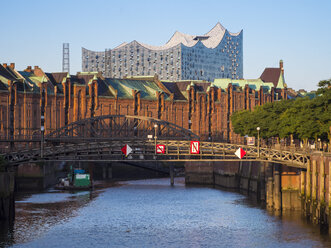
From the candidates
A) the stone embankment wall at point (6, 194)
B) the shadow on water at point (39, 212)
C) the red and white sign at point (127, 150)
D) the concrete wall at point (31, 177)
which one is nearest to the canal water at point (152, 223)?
the shadow on water at point (39, 212)

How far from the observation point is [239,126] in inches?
6924

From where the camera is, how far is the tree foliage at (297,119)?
114 m

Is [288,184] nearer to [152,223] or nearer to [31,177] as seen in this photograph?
[152,223]

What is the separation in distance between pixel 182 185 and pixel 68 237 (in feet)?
234

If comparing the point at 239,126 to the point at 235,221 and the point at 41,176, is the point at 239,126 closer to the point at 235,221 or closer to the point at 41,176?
the point at 41,176

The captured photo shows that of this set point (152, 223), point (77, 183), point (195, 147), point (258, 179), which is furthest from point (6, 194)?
point (77, 183)

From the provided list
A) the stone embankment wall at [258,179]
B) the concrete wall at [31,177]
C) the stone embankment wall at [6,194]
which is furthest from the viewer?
the concrete wall at [31,177]

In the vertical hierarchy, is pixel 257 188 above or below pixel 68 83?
below

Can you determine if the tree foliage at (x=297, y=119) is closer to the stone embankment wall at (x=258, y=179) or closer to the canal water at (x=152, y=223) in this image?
the stone embankment wall at (x=258, y=179)

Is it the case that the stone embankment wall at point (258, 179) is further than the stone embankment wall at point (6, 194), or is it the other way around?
the stone embankment wall at point (258, 179)

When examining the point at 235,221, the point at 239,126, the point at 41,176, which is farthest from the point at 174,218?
the point at 239,126

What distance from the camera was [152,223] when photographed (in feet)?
316

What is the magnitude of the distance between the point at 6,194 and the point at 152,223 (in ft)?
61.5

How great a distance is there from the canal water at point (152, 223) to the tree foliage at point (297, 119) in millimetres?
14505
